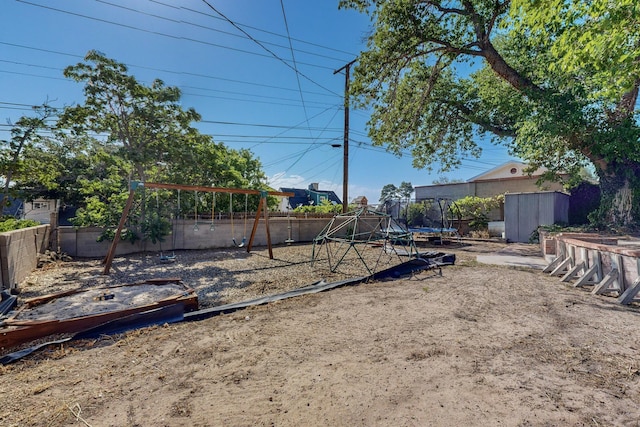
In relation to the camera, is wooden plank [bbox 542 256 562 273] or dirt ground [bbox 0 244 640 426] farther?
wooden plank [bbox 542 256 562 273]

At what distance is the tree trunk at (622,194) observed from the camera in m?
8.99

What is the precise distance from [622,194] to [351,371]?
39.2 ft

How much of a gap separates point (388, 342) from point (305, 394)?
3.79 feet

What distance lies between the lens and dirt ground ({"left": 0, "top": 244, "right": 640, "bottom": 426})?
5.92 ft

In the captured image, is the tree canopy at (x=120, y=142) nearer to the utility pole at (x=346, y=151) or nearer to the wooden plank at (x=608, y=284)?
the utility pole at (x=346, y=151)

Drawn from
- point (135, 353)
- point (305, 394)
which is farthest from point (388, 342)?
point (135, 353)

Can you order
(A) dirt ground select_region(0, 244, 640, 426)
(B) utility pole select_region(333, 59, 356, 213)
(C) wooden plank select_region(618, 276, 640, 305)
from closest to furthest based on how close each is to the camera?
(A) dirt ground select_region(0, 244, 640, 426)
(C) wooden plank select_region(618, 276, 640, 305)
(B) utility pole select_region(333, 59, 356, 213)

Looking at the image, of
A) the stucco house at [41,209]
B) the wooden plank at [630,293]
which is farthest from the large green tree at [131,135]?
the stucco house at [41,209]

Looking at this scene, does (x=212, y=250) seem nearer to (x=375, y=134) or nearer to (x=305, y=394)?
(x=375, y=134)

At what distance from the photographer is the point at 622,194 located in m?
9.14

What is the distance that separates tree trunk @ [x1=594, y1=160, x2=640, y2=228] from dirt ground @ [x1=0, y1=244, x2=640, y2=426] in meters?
7.88

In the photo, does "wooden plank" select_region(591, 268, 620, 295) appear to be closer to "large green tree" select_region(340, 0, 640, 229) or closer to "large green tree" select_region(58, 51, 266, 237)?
"large green tree" select_region(340, 0, 640, 229)

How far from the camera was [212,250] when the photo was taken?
9766mm

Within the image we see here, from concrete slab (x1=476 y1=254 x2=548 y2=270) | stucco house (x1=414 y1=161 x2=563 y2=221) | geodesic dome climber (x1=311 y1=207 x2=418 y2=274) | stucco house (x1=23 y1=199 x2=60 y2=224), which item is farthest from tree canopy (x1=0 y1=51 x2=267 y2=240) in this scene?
stucco house (x1=414 y1=161 x2=563 y2=221)
